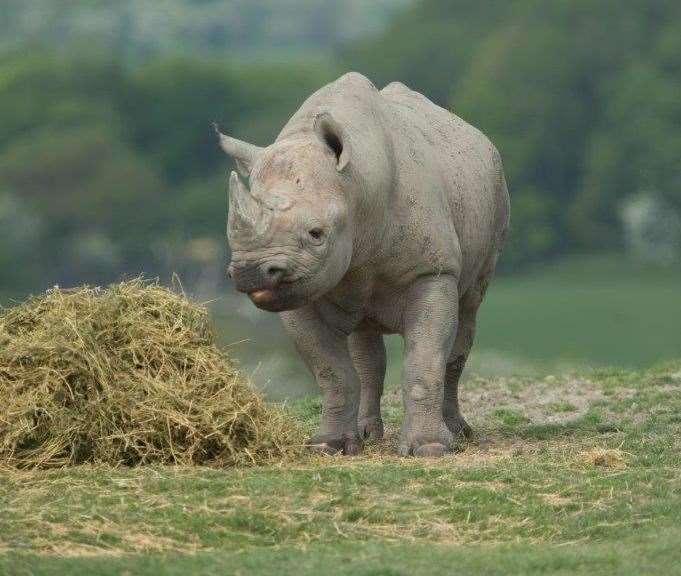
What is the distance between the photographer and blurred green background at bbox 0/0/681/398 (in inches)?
2009

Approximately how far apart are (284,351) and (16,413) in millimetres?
20139

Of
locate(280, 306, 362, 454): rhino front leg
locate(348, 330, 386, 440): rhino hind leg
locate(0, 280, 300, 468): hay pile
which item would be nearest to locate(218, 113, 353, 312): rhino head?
locate(0, 280, 300, 468): hay pile

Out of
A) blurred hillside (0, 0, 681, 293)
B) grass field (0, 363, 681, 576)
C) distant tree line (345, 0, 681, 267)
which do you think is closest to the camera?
grass field (0, 363, 681, 576)

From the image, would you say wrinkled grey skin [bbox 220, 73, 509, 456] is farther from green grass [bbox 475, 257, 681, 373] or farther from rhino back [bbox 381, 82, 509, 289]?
green grass [bbox 475, 257, 681, 373]

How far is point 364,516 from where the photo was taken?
443 inches

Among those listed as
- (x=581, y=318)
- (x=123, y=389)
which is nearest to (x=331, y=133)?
(x=123, y=389)

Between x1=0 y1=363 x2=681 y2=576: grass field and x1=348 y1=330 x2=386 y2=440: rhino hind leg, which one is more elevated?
x1=348 y1=330 x2=386 y2=440: rhino hind leg

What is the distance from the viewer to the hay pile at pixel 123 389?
12438 millimetres

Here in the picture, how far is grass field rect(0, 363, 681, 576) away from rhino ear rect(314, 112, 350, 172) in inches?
77.9

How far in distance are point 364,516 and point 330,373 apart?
9.13 ft

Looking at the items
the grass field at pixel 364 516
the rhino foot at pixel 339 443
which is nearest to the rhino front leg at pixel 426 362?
the grass field at pixel 364 516

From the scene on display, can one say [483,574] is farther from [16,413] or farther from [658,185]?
[658,185]

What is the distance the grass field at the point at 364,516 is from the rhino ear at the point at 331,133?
1978 millimetres

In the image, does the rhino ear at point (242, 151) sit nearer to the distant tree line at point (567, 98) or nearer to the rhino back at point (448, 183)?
the rhino back at point (448, 183)
